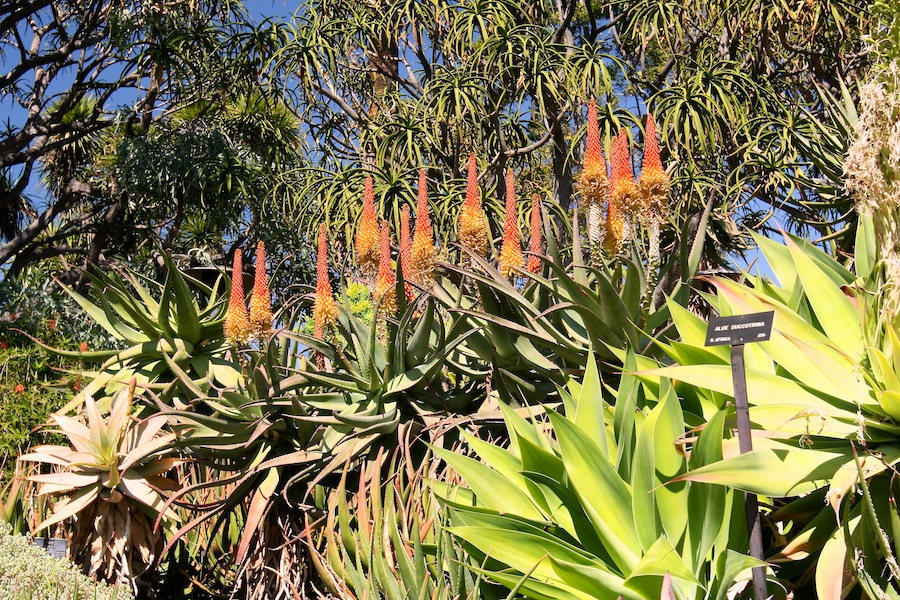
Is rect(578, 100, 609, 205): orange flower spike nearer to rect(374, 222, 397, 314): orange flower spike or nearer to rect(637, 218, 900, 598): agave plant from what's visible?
rect(637, 218, 900, 598): agave plant

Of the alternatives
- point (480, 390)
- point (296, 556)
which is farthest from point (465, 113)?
point (296, 556)

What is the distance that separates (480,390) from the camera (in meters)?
4.66

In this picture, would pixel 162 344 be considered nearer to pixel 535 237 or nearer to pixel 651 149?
pixel 535 237

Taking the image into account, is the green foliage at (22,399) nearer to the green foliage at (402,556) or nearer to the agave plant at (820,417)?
the green foliage at (402,556)

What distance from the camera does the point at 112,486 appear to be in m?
4.35

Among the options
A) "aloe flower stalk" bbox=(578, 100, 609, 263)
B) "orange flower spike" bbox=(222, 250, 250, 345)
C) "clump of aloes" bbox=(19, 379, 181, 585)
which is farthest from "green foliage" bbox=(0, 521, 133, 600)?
"aloe flower stalk" bbox=(578, 100, 609, 263)

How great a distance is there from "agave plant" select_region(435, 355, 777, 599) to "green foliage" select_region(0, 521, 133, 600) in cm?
Answer: 196

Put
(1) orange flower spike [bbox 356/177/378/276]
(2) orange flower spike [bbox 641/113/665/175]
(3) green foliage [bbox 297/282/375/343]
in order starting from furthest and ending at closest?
1. (3) green foliage [bbox 297/282/375/343]
2. (1) orange flower spike [bbox 356/177/378/276]
3. (2) orange flower spike [bbox 641/113/665/175]

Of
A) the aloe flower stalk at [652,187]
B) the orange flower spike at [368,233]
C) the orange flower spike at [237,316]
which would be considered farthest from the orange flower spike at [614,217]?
the orange flower spike at [237,316]

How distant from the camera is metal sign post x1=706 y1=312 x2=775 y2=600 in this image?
98.1 inches

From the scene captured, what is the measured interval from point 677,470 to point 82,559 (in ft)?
11.0

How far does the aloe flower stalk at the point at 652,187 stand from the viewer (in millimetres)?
3674

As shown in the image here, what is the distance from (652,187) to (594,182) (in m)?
0.26

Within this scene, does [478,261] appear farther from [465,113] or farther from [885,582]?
[465,113]
